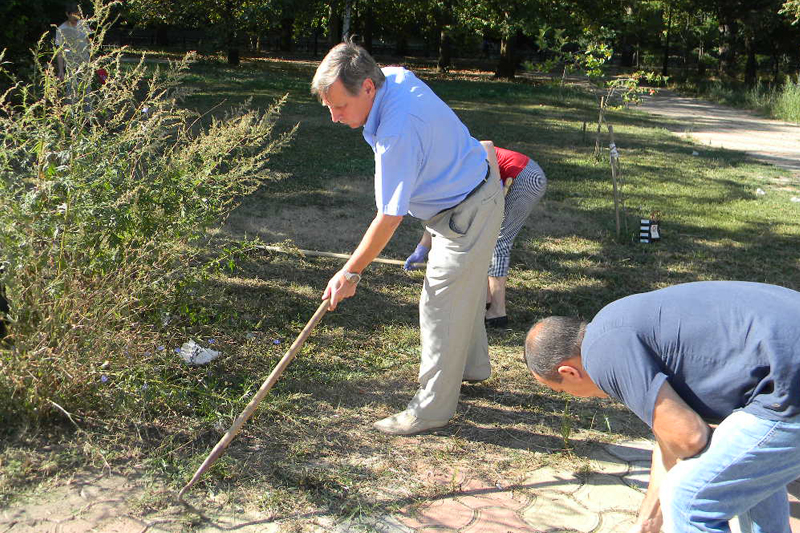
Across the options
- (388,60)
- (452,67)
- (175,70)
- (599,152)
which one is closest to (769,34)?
(452,67)

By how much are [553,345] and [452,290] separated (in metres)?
1.16

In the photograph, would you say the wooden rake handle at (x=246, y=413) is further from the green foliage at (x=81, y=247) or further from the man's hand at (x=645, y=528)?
the man's hand at (x=645, y=528)

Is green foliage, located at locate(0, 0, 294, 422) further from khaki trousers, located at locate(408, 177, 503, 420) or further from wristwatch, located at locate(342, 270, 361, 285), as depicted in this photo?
khaki trousers, located at locate(408, 177, 503, 420)

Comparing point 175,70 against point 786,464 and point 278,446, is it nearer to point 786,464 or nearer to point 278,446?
point 278,446

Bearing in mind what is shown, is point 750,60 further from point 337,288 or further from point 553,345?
point 553,345

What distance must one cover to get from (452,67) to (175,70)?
1047 inches

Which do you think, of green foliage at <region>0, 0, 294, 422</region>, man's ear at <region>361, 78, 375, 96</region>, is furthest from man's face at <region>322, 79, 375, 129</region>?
green foliage at <region>0, 0, 294, 422</region>

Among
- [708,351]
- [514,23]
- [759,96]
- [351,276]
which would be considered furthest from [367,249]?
[759,96]

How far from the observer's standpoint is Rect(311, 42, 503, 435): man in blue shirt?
10.2ft

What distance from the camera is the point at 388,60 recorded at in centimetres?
3409

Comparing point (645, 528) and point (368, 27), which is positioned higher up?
point (368, 27)

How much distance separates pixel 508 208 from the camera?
199 inches

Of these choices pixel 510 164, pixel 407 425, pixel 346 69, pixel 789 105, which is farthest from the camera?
pixel 789 105

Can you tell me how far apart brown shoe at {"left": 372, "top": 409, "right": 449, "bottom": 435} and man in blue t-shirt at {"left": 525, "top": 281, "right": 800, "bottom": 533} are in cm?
153
